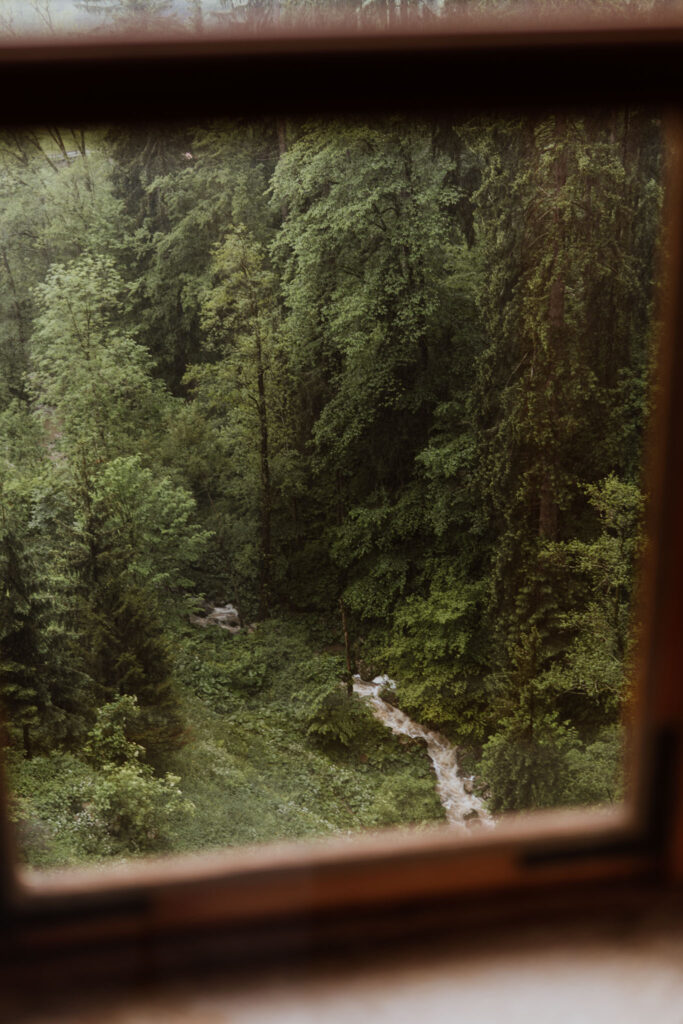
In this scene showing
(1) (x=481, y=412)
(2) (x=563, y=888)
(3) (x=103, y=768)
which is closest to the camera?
(2) (x=563, y=888)

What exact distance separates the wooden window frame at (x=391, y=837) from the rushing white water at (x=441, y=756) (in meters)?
6.99

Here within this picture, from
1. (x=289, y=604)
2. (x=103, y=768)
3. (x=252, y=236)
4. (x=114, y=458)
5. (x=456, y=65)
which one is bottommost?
(x=103, y=768)

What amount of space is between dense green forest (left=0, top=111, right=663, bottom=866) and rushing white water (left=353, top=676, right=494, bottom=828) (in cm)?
11

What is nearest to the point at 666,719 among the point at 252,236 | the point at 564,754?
the point at 564,754

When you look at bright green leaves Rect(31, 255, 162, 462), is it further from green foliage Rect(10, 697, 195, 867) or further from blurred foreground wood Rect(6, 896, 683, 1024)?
blurred foreground wood Rect(6, 896, 683, 1024)

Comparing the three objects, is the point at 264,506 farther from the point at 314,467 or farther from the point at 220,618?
the point at 220,618

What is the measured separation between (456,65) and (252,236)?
29.5ft

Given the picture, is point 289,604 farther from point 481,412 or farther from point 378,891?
point 378,891

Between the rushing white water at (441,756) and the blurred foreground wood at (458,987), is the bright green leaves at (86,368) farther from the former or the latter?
the blurred foreground wood at (458,987)

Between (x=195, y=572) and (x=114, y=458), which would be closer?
(x=114, y=458)

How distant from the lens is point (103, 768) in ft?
23.3

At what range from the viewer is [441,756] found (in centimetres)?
792

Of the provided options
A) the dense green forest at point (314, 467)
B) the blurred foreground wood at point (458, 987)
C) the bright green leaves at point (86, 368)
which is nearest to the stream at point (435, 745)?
the dense green forest at point (314, 467)

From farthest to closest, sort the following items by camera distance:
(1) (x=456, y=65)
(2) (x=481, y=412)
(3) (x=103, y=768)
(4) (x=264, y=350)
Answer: (4) (x=264, y=350) < (2) (x=481, y=412) < (3) (x=103, y=768) < (1) (x=456, y=65)
